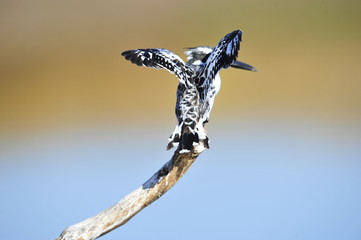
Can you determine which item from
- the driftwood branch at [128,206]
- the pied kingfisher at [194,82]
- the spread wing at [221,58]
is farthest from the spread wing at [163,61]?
the driftwood branch at [128,206]

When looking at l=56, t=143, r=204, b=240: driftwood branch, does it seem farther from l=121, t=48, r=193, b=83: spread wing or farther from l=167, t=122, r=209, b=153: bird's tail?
l=121, t=48, r=193, b=83: spread wing

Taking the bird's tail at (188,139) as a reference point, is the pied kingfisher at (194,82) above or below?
above

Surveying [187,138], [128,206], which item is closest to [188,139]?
[187,138]

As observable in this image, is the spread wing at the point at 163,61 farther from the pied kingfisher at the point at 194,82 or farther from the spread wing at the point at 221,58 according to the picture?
the spread wing at the point at 221,58

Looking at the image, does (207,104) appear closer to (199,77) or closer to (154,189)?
(199,77)

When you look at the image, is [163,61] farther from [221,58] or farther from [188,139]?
[188,139]

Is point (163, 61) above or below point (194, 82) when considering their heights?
above

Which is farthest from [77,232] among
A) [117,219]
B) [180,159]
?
[180,159]
